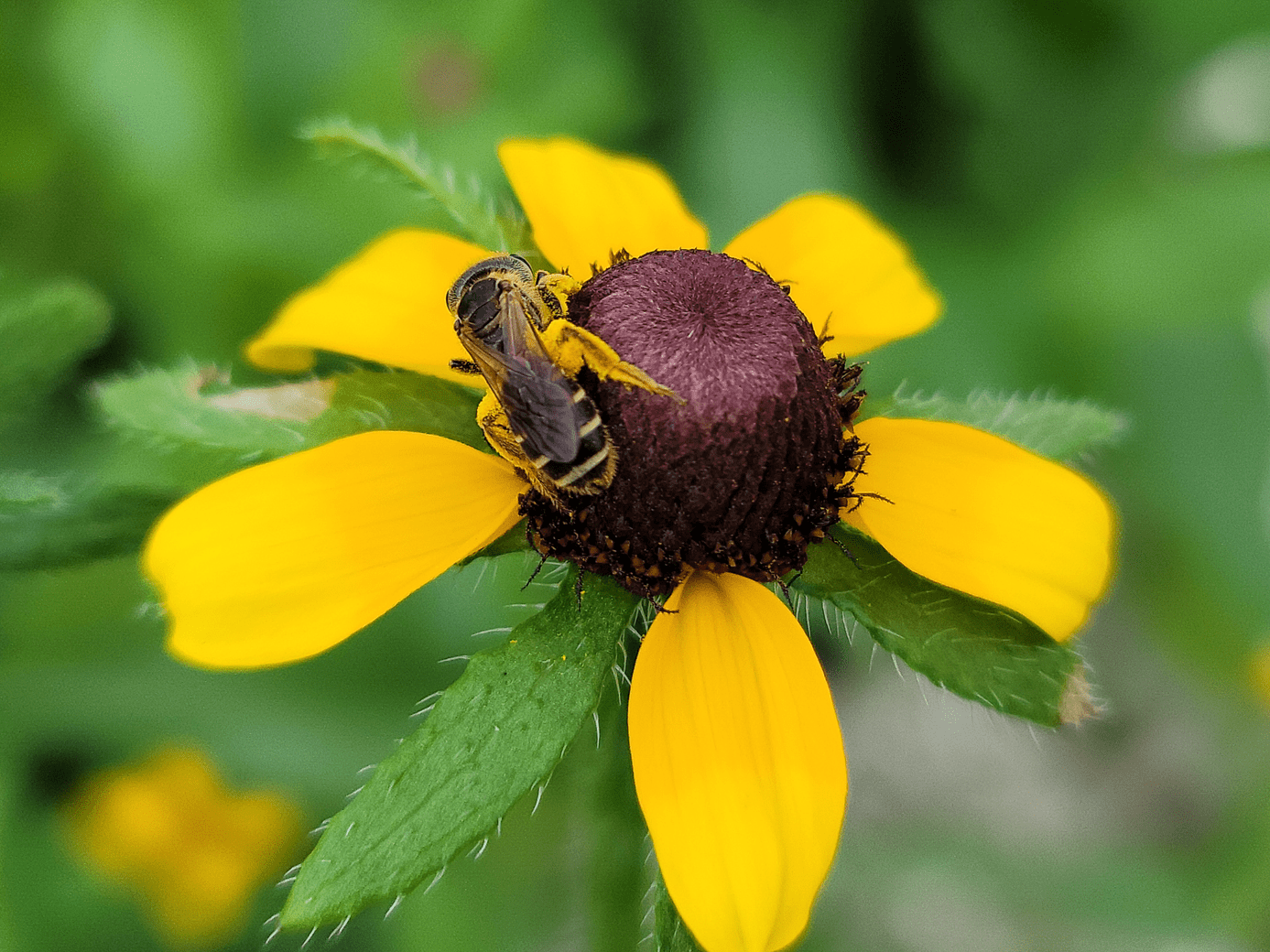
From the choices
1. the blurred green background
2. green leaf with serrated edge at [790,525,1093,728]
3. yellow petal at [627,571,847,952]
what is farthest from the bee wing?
the blurred green background

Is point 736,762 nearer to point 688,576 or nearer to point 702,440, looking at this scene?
point 688,576

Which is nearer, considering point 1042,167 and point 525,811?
point 525,811

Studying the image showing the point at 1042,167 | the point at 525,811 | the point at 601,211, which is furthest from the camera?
the point at 1042,167

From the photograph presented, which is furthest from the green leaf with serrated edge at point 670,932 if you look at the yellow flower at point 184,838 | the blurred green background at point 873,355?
the yellow flower at point 184,838

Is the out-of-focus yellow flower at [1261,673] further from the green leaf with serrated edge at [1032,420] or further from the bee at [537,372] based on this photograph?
the bee at [537,372]

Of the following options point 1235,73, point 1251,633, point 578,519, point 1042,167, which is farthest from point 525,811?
point 1235,73

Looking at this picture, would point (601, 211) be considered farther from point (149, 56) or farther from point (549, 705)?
point (149, 56)

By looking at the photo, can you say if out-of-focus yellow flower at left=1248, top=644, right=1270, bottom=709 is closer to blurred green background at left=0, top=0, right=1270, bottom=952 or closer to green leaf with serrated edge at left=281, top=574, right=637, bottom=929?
blurred green background at left=0, top=0, right=1270, bottom=952
